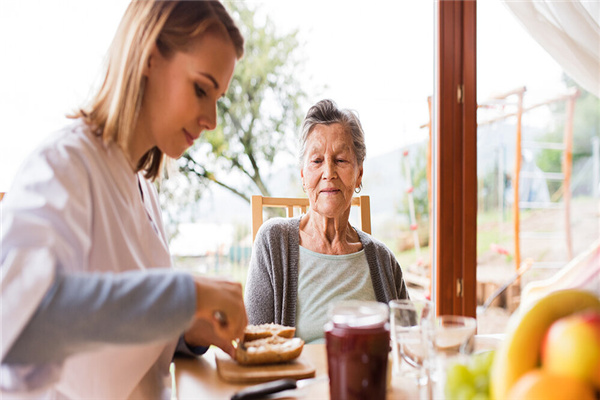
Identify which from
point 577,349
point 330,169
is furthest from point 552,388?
point 330,169

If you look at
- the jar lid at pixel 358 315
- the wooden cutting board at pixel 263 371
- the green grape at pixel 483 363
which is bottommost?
the wooden cutting board at pixel 263 371

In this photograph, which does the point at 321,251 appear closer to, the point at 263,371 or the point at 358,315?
the point at 263,371

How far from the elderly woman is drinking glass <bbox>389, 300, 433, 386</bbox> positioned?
0.73 m

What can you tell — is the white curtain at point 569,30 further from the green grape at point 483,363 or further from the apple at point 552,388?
the apple at point 552,388

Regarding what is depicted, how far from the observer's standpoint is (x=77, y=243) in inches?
33.2

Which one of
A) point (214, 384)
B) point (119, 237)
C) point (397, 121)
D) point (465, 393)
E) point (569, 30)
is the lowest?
point (214, 384)

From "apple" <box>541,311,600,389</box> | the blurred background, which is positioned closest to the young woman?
"apple" <box>541,311,600,389</box>

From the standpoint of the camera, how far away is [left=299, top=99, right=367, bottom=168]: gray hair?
189 centimetres

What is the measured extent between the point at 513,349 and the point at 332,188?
4.27 feet

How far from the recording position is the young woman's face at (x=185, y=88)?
40.0 inches

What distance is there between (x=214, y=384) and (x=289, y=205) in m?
1.09

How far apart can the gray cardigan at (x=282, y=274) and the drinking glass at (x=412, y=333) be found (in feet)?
2.57

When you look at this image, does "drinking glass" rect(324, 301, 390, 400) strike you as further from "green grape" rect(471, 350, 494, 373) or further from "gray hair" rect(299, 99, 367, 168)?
"gray hair" rect(299, 99, 367, 168)

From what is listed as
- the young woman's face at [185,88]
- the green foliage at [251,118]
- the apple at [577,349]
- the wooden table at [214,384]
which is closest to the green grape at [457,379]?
the apple at [577,349]
